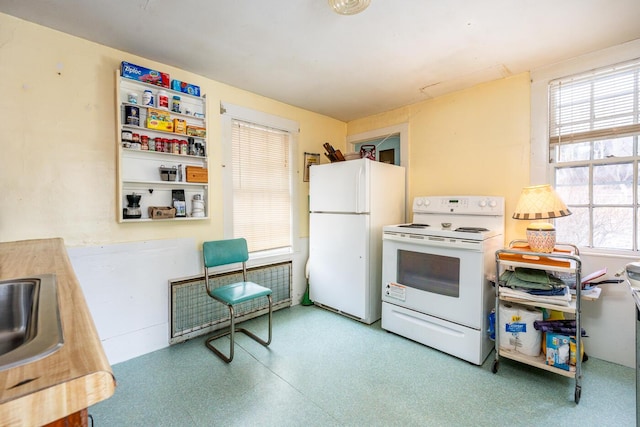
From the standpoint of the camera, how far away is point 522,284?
192 cm

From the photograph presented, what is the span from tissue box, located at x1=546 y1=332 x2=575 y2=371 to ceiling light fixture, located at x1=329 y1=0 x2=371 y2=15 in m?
2.33

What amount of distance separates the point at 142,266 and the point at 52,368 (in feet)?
6.68

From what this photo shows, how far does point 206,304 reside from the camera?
2.59 m

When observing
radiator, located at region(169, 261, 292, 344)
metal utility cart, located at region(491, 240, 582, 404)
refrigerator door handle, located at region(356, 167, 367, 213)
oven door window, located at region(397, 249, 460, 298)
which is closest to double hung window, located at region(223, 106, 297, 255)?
radiator, located at region(169, 261, 292, 344)

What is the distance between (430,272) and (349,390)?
113cm

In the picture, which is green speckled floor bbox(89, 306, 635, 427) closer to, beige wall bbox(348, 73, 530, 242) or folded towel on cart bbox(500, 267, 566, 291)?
folded towel on cart bbox(500, 267, 566, 291)

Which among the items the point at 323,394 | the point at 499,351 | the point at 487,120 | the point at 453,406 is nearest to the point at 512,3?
the point at 487,120

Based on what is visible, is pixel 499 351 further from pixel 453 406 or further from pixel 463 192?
pixel 463 192

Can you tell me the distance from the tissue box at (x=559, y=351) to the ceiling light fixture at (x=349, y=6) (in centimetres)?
233

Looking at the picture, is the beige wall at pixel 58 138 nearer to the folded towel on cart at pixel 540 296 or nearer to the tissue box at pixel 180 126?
the tissue box at pixel 180 126

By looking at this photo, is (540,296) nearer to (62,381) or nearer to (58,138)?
(62,381)

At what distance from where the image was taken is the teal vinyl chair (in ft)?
7.11

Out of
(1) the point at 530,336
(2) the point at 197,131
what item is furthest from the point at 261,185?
(1) the point at 530,336

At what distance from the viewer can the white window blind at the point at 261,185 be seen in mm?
2861
